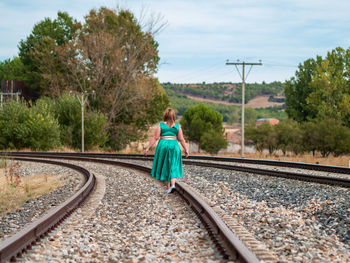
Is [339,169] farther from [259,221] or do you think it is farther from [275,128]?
[275,128]

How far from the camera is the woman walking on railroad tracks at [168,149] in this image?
357 inches

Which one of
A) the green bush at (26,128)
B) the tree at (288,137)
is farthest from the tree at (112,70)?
the tree at (288,137)

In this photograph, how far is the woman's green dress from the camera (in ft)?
30.0

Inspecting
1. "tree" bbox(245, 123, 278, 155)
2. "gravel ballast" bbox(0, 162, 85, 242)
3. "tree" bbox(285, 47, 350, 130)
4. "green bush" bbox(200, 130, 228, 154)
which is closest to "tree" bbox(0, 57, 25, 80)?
"green bush" bbox(200, 130, 228, 154)

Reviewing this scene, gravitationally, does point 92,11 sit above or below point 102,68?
above

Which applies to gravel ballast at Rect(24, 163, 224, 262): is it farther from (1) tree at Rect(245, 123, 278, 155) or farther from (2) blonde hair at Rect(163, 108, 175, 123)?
(1) tree at Rect(245, 123, 278, 155)

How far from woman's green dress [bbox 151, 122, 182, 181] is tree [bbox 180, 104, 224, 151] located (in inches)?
2716

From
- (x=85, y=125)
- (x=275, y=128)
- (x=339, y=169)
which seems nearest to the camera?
(x=339, y=169)

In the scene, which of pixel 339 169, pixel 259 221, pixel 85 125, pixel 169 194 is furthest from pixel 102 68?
pixel 259 221

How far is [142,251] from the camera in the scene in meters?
5.07

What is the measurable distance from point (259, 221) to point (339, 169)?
9274 millimetres

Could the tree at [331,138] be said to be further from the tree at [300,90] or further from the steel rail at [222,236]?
the steel rail at [222,236]

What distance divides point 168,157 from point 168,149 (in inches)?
8.1

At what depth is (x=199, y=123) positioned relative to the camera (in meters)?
79.8
